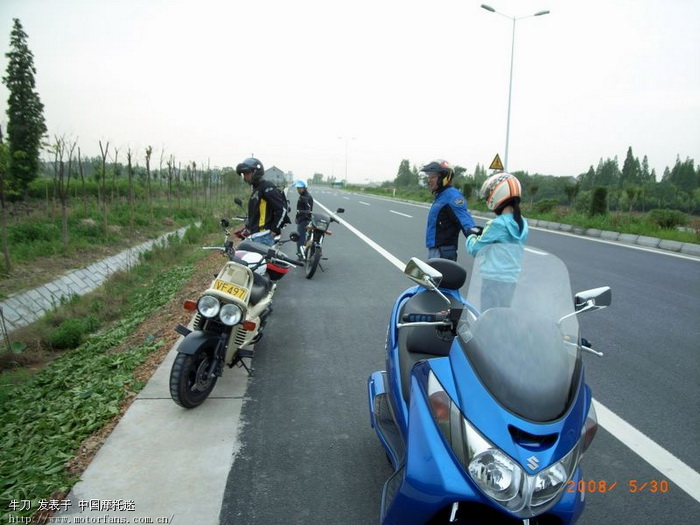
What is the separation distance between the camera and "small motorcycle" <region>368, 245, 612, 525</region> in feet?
5.67

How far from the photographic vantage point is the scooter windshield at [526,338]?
5.98 feet

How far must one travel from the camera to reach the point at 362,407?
146 inches

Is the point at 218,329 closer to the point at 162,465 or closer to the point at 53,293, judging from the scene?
the point at 162,465

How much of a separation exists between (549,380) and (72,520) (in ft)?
7.72

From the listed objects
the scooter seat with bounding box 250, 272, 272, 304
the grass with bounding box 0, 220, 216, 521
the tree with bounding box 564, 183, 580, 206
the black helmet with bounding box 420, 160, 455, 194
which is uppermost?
the tree with bounding box 564, 183, 580, 206

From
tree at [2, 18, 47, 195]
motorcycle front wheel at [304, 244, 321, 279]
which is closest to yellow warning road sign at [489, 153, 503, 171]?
motorcycle front wheel at [304, 244, 321, 279]

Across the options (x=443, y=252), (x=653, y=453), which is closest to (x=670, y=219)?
(x=443, y=252)

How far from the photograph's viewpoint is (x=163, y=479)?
9.02 feet

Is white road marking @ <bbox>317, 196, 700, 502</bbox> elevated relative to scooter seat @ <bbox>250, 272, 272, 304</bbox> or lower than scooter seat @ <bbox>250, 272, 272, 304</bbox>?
lower

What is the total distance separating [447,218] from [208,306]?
106 inches

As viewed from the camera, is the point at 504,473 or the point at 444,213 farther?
the point at 444,213

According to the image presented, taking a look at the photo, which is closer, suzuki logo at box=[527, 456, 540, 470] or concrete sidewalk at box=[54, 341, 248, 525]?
suzuki logo at box=[527, 456, 540, 470]

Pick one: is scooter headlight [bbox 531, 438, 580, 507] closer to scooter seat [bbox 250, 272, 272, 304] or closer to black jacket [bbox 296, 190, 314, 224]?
scooter seat [bbox 250, 272, 272, 304]

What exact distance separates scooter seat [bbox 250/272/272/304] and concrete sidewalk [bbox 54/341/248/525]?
0.84m
